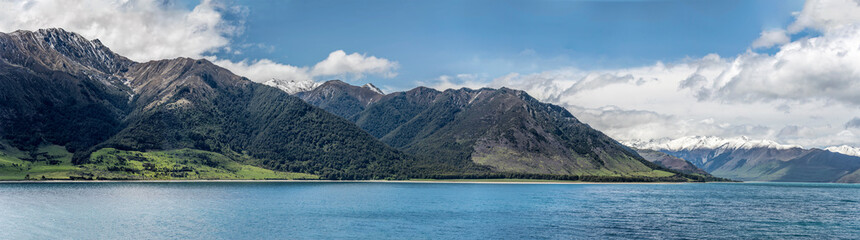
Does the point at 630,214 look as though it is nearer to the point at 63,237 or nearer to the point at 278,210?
the point at 278,210

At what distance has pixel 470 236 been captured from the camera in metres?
102

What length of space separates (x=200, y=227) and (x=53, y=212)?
48.0 meters

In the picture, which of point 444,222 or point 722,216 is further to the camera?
point 722,216

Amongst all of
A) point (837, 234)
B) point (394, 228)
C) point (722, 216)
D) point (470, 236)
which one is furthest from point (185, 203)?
point (837, 234)

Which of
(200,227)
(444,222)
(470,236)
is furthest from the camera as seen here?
(444,222)

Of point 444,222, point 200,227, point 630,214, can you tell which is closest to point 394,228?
point 444,222

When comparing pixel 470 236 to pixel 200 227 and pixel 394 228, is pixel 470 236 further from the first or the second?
pixel 200 227

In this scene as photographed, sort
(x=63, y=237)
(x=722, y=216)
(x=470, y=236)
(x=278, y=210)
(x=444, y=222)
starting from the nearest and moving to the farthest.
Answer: (x=63, y=237) < (x=470, y=236) < (x=444, y=222) < (x=722, y=216) < (x=278, y=210)

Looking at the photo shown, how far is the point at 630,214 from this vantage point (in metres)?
142

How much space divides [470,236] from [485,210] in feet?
182

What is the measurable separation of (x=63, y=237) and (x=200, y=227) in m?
22.0

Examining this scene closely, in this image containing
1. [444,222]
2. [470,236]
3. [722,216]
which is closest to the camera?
[470,236]

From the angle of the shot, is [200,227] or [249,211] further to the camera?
[249,211]

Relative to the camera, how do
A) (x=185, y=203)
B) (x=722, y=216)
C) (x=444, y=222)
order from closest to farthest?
1. (x=444, y=222)
2. (x=722, y=216)
3. (x=185, y=203)
